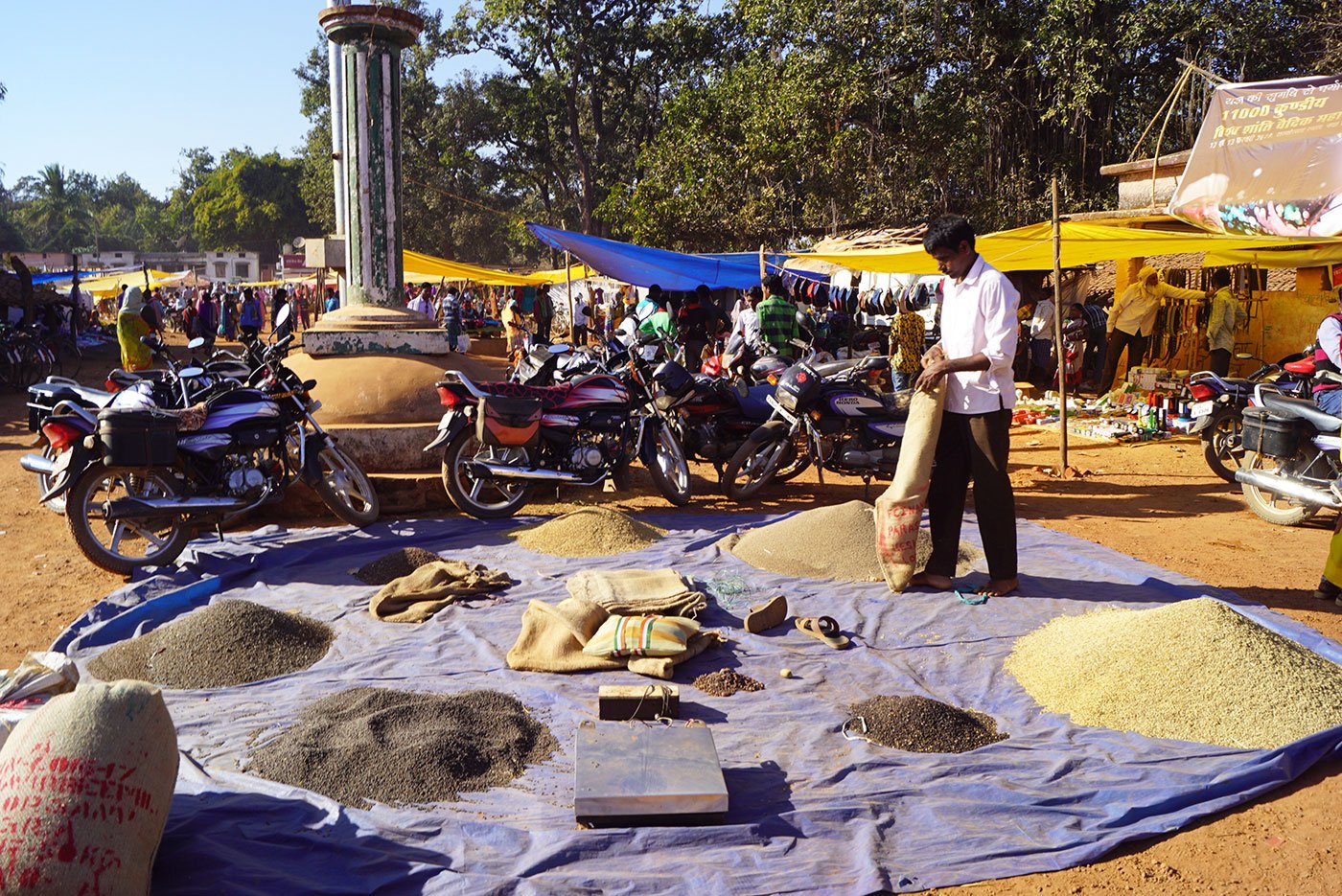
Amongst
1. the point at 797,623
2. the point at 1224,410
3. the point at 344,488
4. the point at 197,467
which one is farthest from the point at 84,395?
the point at 1224,410

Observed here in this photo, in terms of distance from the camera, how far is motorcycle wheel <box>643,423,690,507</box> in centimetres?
708

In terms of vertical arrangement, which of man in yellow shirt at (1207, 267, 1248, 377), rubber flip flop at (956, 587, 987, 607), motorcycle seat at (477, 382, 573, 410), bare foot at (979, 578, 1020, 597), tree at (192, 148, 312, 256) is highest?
tree at (192, 148, 312, 256)

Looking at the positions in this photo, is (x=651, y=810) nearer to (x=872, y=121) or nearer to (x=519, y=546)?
(x=519, y=546)

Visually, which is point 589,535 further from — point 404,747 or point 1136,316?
point 1136,316

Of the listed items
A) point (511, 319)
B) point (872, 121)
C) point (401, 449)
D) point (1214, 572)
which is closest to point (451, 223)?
point (511, 319)

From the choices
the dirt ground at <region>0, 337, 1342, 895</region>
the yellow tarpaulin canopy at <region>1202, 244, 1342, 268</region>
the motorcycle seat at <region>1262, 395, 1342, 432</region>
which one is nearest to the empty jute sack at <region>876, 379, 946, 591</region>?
the dirt ground at <region>0, 337, 1342, 895</region>

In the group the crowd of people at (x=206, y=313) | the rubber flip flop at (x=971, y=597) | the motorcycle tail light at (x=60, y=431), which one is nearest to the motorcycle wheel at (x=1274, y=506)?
the rubber flip flop at (x=971, y=597)

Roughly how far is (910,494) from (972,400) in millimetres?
516

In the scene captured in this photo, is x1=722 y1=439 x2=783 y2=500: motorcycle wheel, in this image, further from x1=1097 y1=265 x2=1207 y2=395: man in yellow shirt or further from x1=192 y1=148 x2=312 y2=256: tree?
x1=192 y1=148 x2=312 y2=256: tree

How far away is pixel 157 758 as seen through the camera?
7.82ft

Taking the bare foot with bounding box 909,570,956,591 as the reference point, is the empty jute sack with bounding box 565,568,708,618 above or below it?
above

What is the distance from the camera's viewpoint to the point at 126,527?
580 cm

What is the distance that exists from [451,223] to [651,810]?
38.1m

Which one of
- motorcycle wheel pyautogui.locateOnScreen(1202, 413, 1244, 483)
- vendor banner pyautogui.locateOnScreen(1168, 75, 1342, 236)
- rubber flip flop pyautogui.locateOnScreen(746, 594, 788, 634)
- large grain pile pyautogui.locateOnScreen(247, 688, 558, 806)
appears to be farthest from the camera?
motorcycle wheel pyautogui.locateOnScreen(1202, 413, 1244, 483)
